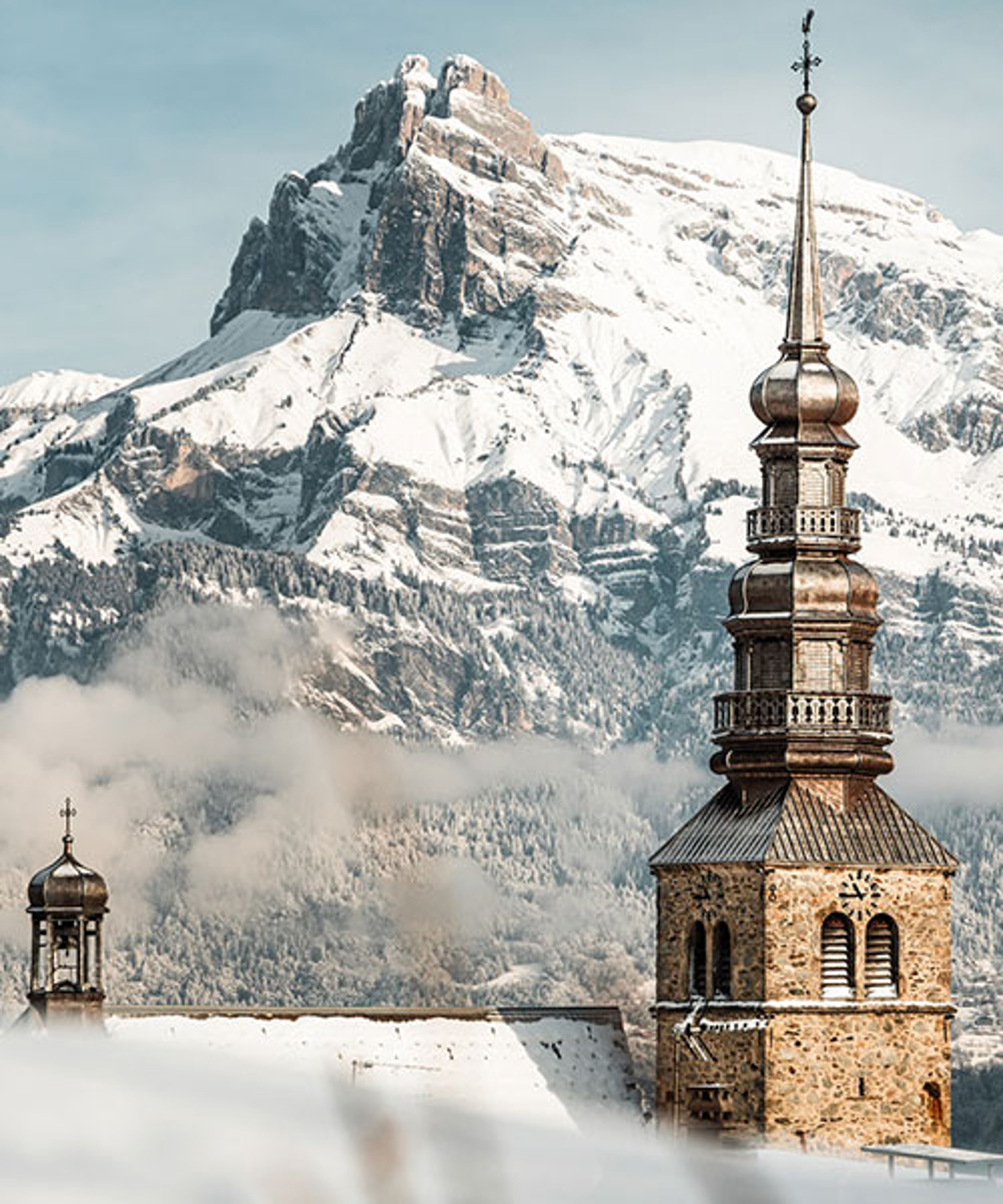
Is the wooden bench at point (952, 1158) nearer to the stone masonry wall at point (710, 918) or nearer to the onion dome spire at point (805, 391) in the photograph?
the stone masonry wall at point (710, 918)

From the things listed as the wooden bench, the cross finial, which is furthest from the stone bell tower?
the cross finial

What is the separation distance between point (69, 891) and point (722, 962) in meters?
26.2

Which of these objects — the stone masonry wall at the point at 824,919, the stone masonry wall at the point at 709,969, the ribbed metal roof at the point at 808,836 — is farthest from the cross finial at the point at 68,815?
the stone masonry wall at the point at 824,919

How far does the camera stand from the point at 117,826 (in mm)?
173750

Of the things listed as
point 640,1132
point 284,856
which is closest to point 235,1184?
point 640,1132

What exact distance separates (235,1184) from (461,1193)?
453 millimetres

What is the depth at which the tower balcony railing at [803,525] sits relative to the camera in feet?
269

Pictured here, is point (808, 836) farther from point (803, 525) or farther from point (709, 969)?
point (803, 525)

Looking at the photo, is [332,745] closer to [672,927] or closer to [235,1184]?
[235,1184]

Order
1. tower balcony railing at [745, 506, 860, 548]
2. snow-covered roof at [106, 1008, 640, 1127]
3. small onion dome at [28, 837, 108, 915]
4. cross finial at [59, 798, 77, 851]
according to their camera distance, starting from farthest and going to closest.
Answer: cross finial at [59, 798, 77, 851], small onion dome at [28, 837, 108, 915], tower balcony railing at [745, 506, 860, 548], snow-covered roof at [106, 1008, 640, 1127]

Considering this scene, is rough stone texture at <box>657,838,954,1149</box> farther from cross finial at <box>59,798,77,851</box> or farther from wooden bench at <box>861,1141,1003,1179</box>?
cross finial at <box>59,798,77,851</box>

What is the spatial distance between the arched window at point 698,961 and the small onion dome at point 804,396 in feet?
46.3

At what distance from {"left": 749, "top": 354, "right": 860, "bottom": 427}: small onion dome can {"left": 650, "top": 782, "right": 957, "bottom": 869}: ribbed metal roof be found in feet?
34.2

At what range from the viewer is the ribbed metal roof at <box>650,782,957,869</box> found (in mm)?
77125
